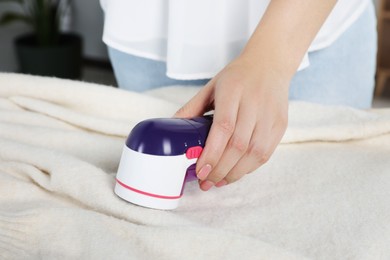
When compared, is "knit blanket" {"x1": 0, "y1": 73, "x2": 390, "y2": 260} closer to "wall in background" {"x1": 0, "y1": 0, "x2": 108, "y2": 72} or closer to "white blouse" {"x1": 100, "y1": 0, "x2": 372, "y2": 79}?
"white blouse" {"x1": 100, "y1": 0, "x2": 372, "y2": 79}

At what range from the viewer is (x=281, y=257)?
1.72ft

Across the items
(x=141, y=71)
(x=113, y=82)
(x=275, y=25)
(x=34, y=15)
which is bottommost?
(x=113, y=82)

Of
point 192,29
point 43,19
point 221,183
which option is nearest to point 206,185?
point 221,183

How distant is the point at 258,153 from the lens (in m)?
0.63

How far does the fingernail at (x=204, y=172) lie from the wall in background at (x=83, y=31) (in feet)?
10.6

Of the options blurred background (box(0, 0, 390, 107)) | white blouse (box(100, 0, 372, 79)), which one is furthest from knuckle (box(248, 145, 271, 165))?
blurred background (box(0, 0, 390, 107))

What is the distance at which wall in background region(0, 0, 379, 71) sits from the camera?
146 inches

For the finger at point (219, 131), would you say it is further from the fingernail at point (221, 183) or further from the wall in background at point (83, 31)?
the wall in background at point (83, 31)

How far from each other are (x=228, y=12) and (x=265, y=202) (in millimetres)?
392

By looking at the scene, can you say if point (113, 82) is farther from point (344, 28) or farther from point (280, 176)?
point (280, 176)

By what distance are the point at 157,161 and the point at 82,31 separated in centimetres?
345

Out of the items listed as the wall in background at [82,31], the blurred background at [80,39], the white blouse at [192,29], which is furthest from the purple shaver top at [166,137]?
the wall in background at [82,31]

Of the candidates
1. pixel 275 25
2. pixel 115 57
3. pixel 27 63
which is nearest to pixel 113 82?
pixel 27 63

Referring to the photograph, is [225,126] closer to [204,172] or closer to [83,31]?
[204,172]
